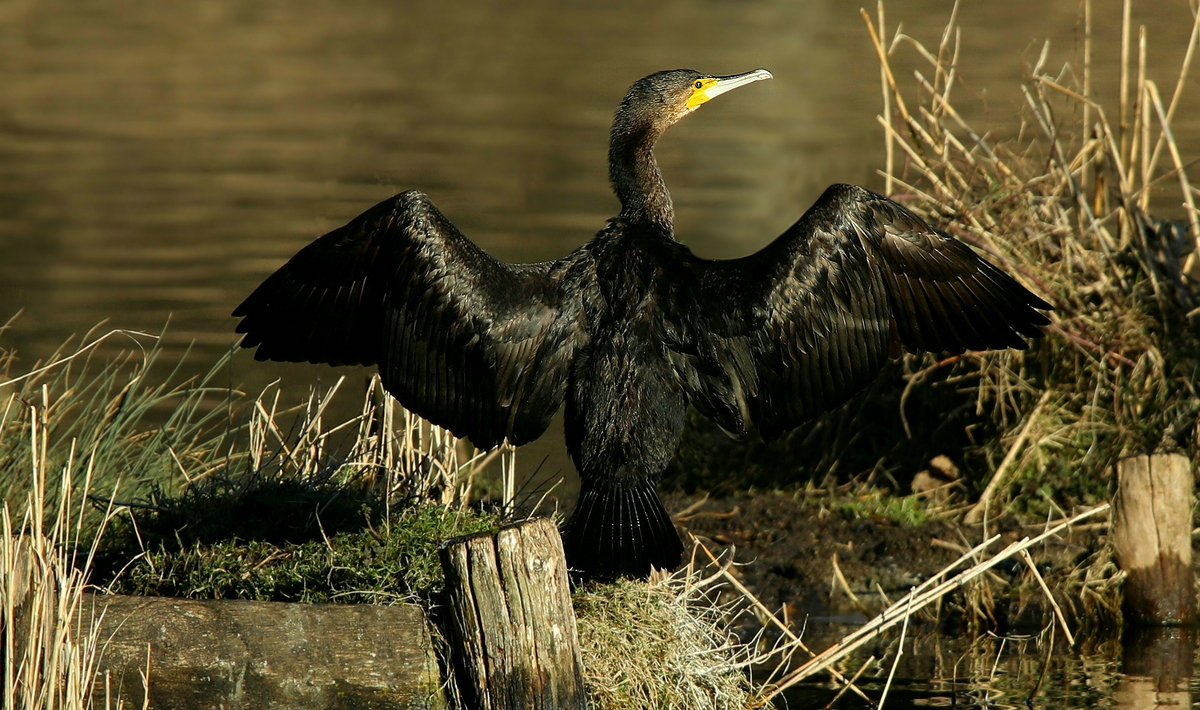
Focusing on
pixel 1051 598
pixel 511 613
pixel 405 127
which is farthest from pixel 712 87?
pixel 405 127

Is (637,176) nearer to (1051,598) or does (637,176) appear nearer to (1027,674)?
(1051,598)

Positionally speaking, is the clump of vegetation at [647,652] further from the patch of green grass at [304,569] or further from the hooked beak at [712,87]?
the hooked beak at [712,87]

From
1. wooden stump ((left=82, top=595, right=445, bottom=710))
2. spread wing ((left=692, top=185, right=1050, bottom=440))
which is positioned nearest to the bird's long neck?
spread wing ((left=692, top=185, right=1050, bottom=440))

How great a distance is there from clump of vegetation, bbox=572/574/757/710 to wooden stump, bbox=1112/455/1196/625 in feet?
7.27

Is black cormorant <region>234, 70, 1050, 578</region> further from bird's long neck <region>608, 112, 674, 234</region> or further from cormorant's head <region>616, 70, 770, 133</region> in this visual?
cormorant's head <region>616, 70, 770, 133</region>

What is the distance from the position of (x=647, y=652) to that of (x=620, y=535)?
0.43 meters

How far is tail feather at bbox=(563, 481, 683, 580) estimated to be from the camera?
450cm

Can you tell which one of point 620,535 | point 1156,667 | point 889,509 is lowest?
point 1156,667

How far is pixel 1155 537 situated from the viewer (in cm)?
635

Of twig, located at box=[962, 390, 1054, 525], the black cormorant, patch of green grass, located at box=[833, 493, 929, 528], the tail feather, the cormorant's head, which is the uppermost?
the cormorant's head

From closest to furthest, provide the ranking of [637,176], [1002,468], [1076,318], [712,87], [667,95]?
1. [637,176]
2. [667,95]
3. [712,87]
4. [1002,468]
5. [1076,318]

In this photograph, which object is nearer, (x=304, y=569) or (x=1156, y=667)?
(x=304, y=569)

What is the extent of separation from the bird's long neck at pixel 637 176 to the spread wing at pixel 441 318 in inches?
16.3

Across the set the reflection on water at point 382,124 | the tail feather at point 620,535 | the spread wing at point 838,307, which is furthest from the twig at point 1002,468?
the tail feather at point 620,535
